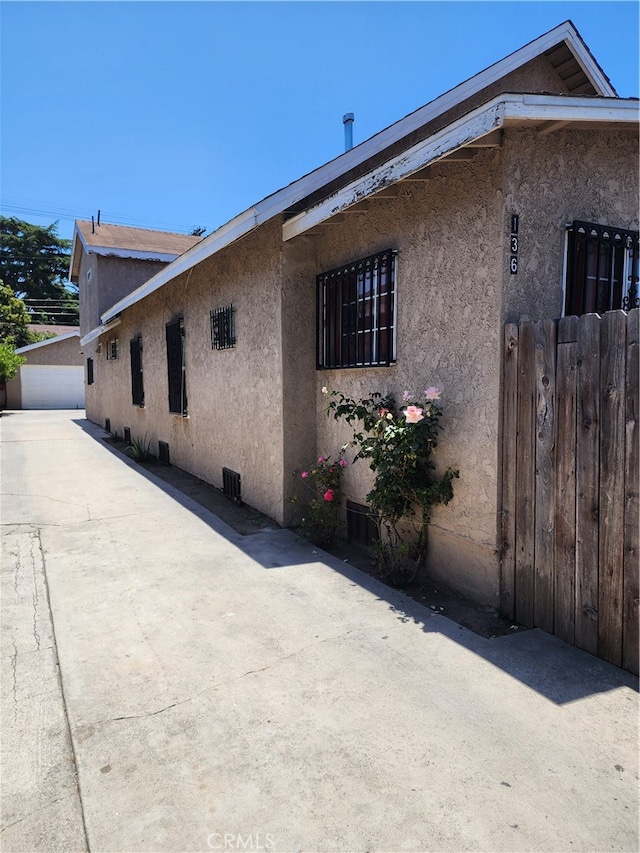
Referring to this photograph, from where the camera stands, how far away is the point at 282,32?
7.55m

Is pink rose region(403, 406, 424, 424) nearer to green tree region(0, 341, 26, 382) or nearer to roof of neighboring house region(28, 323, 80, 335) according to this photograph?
green tree region(0, 341, 26, 382)

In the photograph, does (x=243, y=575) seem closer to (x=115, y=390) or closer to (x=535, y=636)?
(x=535, y=636)

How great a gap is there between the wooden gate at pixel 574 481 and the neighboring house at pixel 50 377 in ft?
90.6

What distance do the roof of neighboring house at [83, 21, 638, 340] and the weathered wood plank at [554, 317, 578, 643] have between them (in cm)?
132

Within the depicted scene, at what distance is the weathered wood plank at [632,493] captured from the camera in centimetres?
282

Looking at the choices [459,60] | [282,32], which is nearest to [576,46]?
[459,60]

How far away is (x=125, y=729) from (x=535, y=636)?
248 centimetres

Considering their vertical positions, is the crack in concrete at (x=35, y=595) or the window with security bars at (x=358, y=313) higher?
the window with security bars at (x=358, y=313)

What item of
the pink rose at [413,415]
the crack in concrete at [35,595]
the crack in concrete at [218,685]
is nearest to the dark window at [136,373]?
the crack in concrete at [35,595]

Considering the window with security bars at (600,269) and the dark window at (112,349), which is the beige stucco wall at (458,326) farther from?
the dark window at (112,349)

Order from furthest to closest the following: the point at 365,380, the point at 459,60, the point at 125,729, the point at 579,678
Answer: the point at 459,60
the point at 365,380
the point at 579,678
the point at 125,729

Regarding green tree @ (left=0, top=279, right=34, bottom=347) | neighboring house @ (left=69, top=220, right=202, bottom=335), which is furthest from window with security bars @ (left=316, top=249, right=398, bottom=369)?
green tree @ (left=0, top=279, right=34, bottom=347)

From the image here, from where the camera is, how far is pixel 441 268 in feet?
13.6

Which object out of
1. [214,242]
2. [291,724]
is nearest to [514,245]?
[291,724]
